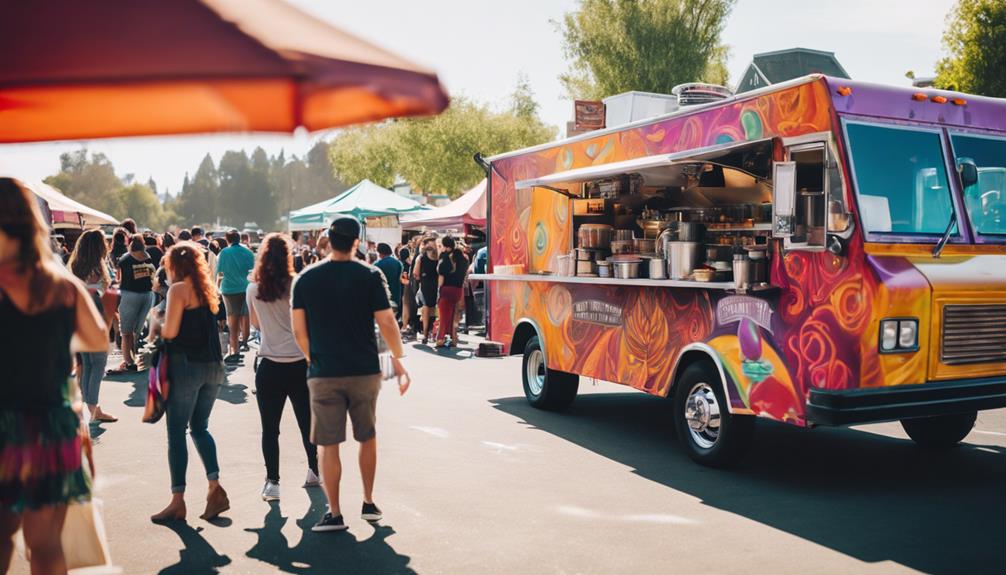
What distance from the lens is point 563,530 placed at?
5.67 meters

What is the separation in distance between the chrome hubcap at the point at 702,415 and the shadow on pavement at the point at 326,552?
2867 millimetres

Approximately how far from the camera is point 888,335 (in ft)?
20.1

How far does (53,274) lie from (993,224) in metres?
6.33

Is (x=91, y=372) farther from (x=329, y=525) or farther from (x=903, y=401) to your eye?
(x=903, y=401)

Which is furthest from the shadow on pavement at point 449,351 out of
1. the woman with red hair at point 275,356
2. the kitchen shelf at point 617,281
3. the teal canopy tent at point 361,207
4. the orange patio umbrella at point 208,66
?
the orange patio umbrella at point 208,66

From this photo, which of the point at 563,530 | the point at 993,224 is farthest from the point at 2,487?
the point at 993,224

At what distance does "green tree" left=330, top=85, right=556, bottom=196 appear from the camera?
48.6 metres

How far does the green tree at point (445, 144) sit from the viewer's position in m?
48.6

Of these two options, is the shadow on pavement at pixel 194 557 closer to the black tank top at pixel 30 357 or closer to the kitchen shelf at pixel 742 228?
the black tank top at pixel 30 357

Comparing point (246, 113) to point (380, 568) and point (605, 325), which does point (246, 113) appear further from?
point (605, 325)

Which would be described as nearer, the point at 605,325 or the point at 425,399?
the point at 605,325

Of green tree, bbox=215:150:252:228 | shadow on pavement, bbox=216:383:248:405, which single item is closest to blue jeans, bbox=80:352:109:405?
shadow on pavement, bbox=216:383:248:405

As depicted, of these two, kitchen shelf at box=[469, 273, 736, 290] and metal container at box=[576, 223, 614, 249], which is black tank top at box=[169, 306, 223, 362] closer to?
kitchen shelf at box=[469, 273, 736, 290]

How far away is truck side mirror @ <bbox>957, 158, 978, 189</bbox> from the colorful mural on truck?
94 centimetres
